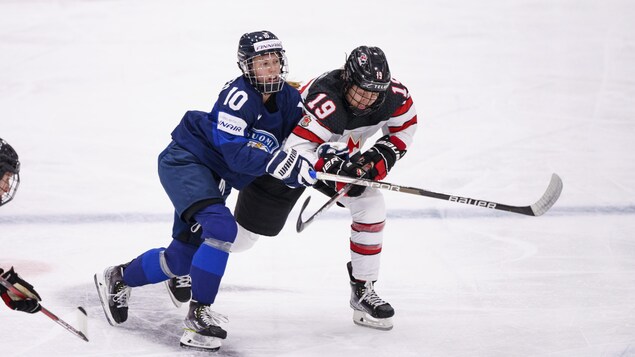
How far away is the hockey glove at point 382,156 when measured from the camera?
11.5ft

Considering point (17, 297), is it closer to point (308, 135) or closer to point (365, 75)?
point (308, 135)

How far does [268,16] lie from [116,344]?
4.64 metres

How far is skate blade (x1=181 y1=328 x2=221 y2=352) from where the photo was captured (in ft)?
10.8

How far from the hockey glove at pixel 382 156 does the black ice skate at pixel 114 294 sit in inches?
41.8

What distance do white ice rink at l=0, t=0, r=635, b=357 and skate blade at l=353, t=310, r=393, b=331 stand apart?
28 millimetres

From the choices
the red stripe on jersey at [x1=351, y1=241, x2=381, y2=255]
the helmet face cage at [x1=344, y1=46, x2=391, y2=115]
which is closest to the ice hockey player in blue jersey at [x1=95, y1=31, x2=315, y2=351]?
the helmet face cage at [x1=344, y1=46, x2=391, y2=115]

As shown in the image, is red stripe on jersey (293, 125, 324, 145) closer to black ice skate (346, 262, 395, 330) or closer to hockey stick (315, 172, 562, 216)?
hockey stick (315, 172, 562, 216)

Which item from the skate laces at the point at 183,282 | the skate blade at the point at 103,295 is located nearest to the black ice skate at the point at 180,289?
the skate laces at the point at 183,282

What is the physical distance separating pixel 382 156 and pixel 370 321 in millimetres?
654

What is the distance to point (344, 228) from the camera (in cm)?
456

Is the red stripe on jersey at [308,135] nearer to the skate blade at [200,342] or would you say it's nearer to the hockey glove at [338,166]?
→ the hockey glove at [338,166]

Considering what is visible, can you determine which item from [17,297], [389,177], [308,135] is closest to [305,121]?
[308,135]

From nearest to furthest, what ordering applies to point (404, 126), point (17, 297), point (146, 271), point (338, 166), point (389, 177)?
point (17, 297) → point (338, 166) → point (146, 271) → point (404, 126) → point (389, 177)

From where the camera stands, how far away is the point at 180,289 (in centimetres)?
368
